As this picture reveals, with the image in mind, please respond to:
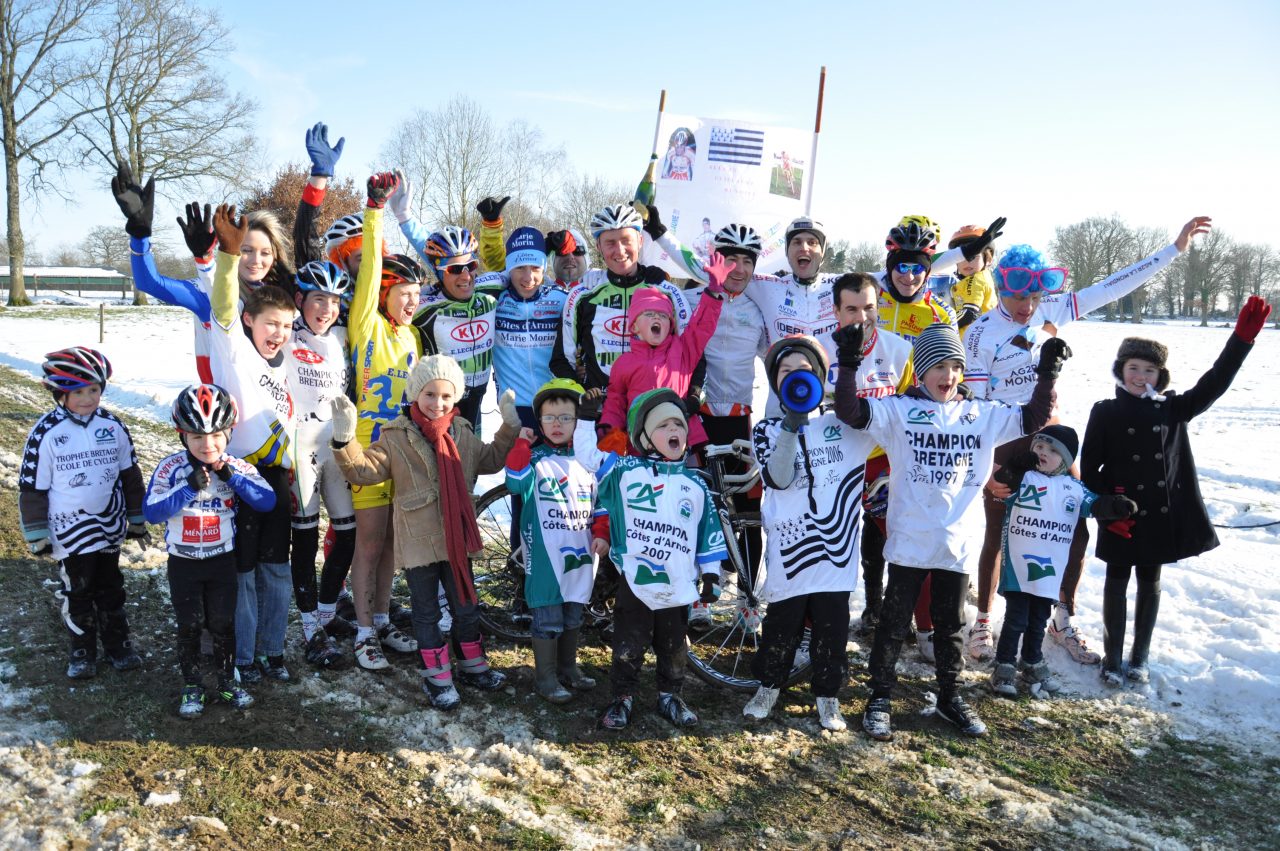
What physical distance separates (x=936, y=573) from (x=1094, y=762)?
113 centimetres

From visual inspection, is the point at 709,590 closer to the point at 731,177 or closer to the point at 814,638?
the point at 814,638

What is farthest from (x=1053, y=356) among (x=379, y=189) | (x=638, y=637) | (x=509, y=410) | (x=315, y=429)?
(x=315, y=429)

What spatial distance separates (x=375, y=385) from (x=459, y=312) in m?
0.82

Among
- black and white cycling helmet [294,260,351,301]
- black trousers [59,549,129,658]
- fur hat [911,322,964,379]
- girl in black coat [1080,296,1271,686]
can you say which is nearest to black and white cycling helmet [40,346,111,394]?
black trousers [59,549,129,658]

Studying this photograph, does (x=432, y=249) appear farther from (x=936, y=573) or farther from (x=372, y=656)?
(x=936, y=573)

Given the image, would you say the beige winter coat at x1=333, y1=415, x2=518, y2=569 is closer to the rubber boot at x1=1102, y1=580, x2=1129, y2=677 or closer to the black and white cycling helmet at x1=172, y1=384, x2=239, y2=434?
the black and white cycling helmet at x1=172, y1=384, x2=239, y2=434

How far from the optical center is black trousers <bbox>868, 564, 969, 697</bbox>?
427 cm

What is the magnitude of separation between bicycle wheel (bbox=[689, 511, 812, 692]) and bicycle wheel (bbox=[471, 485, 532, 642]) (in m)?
1.09

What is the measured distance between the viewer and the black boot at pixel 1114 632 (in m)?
4.83

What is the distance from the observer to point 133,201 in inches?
160

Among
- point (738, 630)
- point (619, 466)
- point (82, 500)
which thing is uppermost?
point (619, 466)

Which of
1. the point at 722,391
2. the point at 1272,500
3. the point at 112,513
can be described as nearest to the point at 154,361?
the point at 112,513

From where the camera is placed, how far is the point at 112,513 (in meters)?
4.45

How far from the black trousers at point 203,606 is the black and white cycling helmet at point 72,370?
111 cm
